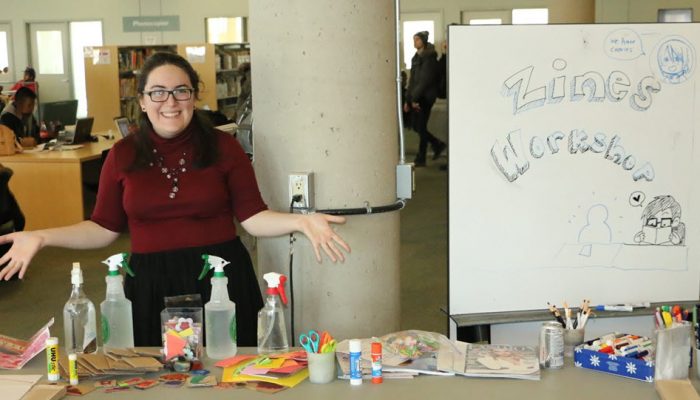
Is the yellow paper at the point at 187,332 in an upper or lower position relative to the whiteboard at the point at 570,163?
lower

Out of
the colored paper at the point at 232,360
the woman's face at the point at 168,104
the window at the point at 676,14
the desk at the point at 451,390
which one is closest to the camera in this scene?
the desk at the point at 451,390

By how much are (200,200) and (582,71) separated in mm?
1339

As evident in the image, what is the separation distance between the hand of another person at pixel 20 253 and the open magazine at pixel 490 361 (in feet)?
3.86

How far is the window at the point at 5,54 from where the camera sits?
17.0 m

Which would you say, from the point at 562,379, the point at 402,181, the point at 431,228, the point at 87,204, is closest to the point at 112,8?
the point at 87,204

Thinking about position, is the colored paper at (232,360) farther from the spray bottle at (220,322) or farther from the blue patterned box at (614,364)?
the blue patterned box at (614,364)

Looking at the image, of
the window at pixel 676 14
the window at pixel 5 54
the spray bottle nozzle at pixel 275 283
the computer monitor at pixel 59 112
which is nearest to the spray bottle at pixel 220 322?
the spray bottle nozzle at pixel 275 283

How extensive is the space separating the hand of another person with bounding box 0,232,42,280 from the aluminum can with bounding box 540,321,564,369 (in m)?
1.42

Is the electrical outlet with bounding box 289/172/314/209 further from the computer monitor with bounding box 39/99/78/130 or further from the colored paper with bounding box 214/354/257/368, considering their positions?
the computer monitor with bounding box 39/99/78/130

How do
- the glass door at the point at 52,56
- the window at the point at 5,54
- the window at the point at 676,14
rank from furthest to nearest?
1. the glass door at the point at 52,56
2. the window at the point at 5,54
3. the window at the point at 676,14

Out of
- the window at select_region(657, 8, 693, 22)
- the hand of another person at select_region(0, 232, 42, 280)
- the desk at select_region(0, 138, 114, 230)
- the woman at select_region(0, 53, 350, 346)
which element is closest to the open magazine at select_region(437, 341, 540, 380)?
the woman at select_region(0, 53, 350, 346)

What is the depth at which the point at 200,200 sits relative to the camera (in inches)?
109

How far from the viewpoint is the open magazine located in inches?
87.4

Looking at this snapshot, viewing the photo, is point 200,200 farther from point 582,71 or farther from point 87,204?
point 87,204
